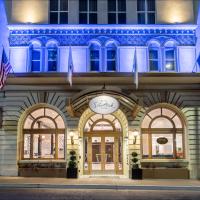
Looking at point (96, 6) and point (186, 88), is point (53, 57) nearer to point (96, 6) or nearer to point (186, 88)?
point (96, 6)

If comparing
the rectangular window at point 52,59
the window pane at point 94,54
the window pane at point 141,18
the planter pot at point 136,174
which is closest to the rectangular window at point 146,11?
the window pane at point 141,18

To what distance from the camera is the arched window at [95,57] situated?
26812 mm

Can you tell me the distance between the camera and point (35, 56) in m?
26.9

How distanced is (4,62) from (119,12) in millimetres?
9646

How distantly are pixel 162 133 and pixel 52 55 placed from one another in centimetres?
928

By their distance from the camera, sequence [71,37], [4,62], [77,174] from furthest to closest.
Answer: [71,37] < [77,174] < [4,62]

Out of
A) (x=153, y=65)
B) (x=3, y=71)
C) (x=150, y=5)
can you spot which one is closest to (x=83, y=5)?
(x=150, y=5)

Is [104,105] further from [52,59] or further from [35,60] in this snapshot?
[35,60]

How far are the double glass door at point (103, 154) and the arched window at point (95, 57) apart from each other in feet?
15.5

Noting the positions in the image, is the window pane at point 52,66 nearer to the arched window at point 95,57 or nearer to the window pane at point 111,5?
the arched window at point 95,57

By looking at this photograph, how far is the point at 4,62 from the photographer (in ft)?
73.6

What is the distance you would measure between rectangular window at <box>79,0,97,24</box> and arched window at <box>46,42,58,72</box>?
2.65m

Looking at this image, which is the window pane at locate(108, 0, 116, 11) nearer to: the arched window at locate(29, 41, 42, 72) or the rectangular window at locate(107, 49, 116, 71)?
the rectangular window at locate(107, 49, 116, 71)

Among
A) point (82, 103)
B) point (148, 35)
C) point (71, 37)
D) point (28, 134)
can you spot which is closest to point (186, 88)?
point (148, 35)
